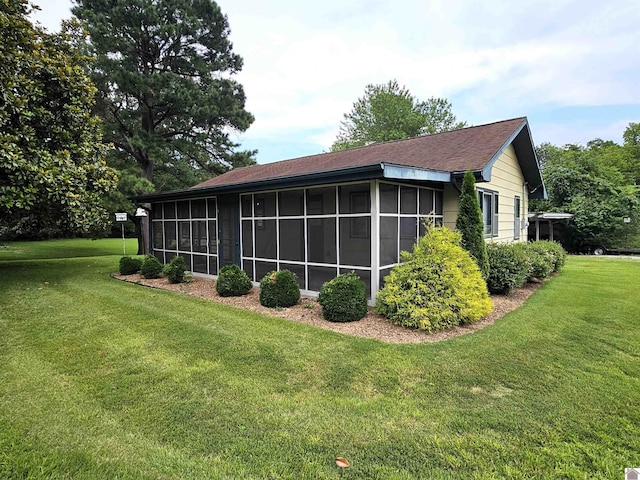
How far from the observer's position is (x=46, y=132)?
29.4ft

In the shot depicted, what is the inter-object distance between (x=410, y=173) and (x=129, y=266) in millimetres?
9841

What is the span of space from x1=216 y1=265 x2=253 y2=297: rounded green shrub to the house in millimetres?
824

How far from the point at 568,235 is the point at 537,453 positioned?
906 inches

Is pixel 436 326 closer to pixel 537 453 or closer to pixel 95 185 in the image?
pixel 537 453

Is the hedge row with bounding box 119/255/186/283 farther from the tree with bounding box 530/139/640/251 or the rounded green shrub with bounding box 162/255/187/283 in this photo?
the tree with bounding box 530/139/640/251

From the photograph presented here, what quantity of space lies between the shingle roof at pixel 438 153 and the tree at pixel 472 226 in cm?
63

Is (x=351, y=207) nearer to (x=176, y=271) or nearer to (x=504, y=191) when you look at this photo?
(x=176, y=271)

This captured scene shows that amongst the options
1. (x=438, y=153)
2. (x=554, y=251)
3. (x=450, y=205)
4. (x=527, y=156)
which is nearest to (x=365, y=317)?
(x=450, y=205)

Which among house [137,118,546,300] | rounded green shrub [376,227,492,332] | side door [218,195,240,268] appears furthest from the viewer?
side door [218,195,240,268]

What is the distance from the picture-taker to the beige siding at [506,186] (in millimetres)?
9415

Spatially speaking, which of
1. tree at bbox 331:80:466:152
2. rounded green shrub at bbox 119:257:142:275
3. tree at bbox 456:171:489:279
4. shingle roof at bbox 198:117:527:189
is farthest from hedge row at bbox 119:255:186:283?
tree at bbox 331:80:466:152

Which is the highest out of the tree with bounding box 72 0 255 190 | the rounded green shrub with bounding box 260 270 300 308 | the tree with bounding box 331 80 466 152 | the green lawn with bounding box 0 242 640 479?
the tree with bounding box 331 80 466 152

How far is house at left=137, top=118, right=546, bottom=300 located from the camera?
258 inches

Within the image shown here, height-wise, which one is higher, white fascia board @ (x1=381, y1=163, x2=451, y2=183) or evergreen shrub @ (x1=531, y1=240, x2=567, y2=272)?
white fascia board @ (x1=381, y1=163, x2=451, y2=183)
